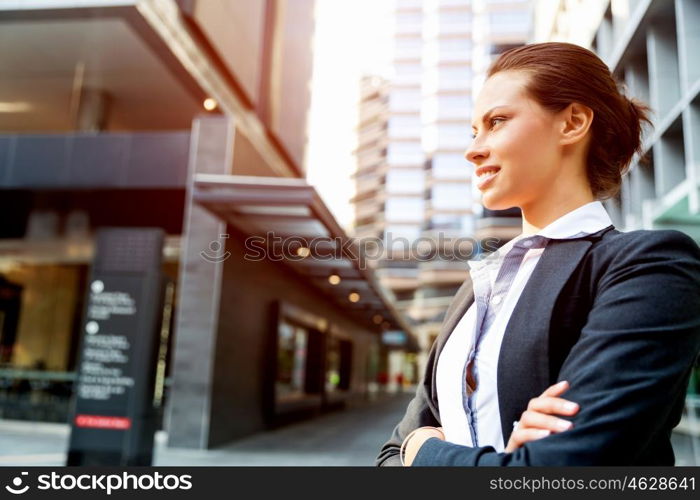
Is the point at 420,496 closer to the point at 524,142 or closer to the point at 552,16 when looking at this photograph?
the point at 524,142

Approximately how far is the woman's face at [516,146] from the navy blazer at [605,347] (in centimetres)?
13

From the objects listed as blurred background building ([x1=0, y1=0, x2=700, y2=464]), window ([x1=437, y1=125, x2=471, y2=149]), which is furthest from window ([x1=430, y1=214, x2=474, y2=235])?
blurred background building ([x1=0, y1=0, x2=700, y2=464])

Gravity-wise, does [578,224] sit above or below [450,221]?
below

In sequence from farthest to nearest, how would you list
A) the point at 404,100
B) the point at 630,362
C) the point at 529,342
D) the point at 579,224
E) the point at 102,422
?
the point at 404,100 → the point at 102,422 → the point at 579,224 → the point at 529,342 → the point at 630,362

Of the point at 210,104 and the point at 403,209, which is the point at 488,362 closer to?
the point at 210,104

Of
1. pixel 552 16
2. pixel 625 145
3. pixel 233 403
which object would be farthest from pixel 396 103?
pixel 625 145

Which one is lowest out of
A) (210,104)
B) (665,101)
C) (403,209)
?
(210,104)

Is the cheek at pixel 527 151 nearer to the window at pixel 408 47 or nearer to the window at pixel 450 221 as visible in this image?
the window at pixel 450 221

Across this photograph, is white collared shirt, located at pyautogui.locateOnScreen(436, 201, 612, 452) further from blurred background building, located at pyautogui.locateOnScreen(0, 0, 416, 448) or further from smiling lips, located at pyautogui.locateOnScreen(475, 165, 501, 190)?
blurred background building, located at pyautogui.locateOnScreen(0, 0, 416, 448)

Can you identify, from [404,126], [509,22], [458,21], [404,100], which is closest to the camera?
[509,22]

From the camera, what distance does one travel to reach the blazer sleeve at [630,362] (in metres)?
0.80

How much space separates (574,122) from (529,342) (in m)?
0.43

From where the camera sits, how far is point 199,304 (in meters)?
9.05

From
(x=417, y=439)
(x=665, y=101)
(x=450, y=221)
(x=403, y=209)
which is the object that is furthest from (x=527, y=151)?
(x=403, y=209)
